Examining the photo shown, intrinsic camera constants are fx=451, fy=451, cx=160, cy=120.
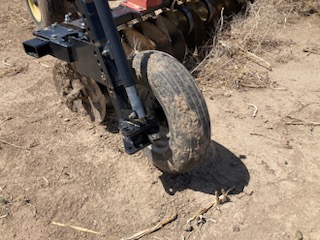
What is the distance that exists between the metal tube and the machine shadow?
0.60 metres

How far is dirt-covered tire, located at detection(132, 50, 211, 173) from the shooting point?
2502 millimetres

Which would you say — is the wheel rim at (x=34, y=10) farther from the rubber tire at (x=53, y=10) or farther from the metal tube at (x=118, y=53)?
the metal tube at (x=118, y=53)

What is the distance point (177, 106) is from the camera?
2502mm

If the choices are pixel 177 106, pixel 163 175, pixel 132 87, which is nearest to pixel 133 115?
pixel 132 87

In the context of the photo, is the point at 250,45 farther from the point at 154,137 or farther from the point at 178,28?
the point at 154,137

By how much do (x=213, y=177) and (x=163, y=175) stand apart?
332 mm

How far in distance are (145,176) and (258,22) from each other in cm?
245

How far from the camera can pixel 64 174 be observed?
3100 millimetres

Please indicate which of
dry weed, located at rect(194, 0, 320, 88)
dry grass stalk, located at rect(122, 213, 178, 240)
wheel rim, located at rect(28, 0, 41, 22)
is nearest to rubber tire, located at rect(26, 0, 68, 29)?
wheel rim, located at rect(28, 0, 41, 22)

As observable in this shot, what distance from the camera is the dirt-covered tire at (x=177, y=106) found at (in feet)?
8.21

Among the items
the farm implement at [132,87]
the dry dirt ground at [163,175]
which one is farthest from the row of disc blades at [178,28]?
the dry dirt ground at [163,175]

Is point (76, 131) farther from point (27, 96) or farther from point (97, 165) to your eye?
point (27, 96)

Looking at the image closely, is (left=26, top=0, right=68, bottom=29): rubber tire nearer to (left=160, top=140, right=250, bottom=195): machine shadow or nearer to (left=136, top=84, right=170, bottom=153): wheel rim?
(left=136, top=84, right=170, bottom=153): wheel rim

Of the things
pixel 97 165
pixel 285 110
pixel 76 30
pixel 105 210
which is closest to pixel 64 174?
pixel 97 165
